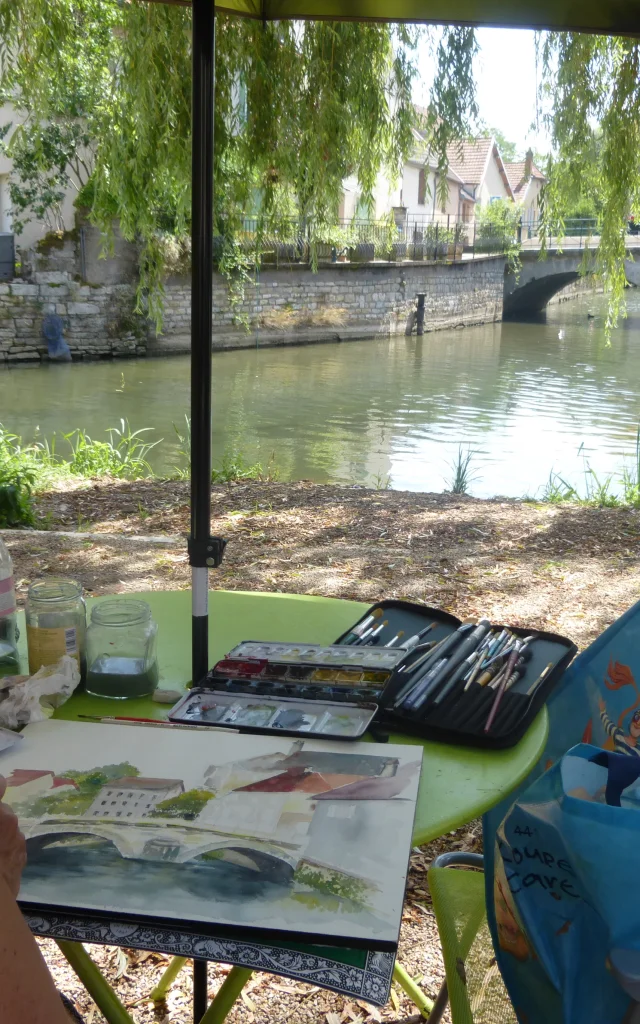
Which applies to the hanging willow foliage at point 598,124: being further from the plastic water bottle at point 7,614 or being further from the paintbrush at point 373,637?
the plastic water bottle at point 7,614

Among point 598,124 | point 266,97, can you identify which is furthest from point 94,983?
point 598,124

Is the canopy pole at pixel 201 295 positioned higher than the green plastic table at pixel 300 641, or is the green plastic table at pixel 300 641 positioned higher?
the canopy pole at pixel 201 295

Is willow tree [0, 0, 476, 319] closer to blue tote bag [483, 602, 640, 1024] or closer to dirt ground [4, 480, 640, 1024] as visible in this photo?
dirt ground [4, 480, 640, 1024]

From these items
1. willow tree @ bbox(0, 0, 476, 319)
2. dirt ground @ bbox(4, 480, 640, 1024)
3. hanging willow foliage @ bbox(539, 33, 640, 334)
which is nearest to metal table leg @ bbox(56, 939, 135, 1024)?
dirt ground @ bbox(4, 480, 640, 1024)

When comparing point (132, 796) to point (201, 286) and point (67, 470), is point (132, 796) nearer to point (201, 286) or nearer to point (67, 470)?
point (201, 286)

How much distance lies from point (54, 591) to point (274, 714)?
13.0 inches

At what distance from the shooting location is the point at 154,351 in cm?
1712

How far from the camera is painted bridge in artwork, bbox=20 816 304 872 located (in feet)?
2.50

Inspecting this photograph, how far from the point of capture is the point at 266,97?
3.42 metres

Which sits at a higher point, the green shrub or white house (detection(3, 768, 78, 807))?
white house (detection(3, 768, 78, 807))

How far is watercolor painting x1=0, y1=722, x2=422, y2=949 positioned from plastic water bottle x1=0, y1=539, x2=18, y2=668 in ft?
0.80

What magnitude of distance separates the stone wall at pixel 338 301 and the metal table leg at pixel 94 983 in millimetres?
16324

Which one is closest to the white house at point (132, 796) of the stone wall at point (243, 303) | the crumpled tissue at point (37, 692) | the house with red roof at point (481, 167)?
the crumpled tissue at point (37, 692)

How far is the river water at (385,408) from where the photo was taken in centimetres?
834
